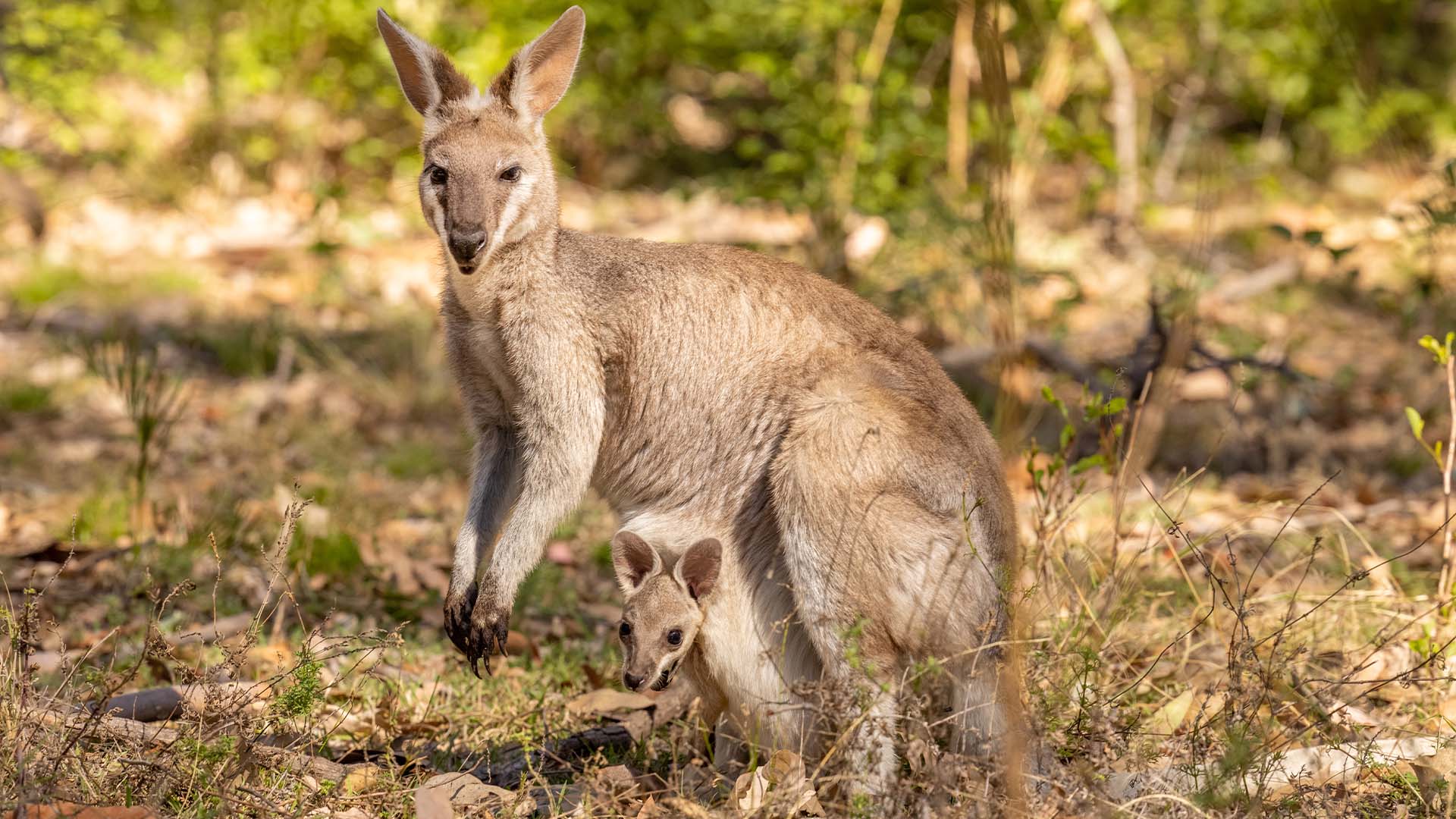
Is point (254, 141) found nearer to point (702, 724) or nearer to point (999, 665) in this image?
point (702, 724)

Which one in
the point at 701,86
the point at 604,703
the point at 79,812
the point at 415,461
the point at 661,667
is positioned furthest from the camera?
the point at 701,86

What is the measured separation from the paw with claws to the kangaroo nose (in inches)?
40.5

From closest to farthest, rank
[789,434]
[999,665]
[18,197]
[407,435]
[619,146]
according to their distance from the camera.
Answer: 1. [999,665]
2. [789,434]
3. [407,435]
4. [18,197]
5. [619,146]

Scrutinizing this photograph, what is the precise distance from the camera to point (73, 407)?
7.40 metres

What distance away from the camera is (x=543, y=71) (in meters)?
4.38

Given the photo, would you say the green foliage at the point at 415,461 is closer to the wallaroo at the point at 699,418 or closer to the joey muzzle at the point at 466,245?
the wallaroo at the point at 699,418

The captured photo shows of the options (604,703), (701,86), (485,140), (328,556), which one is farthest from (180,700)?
(701,86)

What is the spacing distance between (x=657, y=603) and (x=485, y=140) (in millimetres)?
1533

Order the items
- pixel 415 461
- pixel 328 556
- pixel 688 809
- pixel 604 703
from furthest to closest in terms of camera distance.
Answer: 1. pixel 415 461
2. pixel 328 556
3. pixel 604 703
4. pixel 688 809

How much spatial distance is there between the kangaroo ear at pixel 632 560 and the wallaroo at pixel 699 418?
6.8 inches

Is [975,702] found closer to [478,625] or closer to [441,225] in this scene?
[478,625]

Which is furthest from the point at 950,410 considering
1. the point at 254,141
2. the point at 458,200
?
the point at 254,141

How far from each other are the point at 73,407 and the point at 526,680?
4.14 meters

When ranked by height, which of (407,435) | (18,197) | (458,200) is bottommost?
(407,435)
